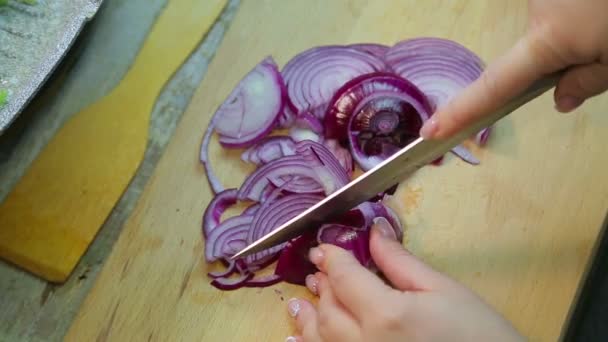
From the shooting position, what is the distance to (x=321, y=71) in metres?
1.35

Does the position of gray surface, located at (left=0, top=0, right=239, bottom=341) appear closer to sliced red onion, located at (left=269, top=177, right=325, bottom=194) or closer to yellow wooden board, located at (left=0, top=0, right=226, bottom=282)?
yellow wooden board, located at (left=0, top=0, right=226, bottom=282)

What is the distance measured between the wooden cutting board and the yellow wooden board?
3.6 inches

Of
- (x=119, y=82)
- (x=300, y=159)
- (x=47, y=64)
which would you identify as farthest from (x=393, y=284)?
(x=119, y=82)

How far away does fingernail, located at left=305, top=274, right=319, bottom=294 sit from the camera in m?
1.16

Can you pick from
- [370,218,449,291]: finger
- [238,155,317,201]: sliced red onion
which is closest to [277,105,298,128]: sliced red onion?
[238,155,317,201]: sliced red onion

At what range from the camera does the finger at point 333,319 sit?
1.00 metres

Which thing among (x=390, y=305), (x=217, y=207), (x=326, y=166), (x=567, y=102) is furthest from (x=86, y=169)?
(x=567, y=102)

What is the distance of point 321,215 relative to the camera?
110 centimetres

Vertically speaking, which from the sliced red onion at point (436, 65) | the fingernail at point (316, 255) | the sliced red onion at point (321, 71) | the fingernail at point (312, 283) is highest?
the sliced red onion at point (436, 65)

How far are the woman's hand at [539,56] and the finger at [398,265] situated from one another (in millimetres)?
247

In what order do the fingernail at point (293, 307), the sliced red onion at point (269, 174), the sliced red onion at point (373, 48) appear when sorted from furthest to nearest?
the sliced red onion at point (373, 48) → the sliced red onion at point (269, 174) → the fingernail at point (293, 307)

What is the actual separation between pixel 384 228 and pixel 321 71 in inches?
15.8

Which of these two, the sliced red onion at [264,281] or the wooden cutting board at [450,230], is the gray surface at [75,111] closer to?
the wooden cutting board at [450,230]

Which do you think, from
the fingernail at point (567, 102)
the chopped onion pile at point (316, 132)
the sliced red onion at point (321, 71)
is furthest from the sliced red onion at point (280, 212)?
the fingernail at point (567, 102)
